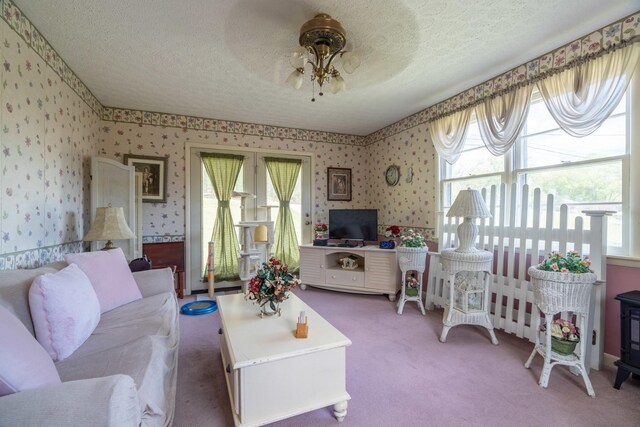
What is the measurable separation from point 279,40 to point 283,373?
217 cm

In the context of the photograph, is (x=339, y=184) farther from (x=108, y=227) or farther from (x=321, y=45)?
(x=108, y=227)

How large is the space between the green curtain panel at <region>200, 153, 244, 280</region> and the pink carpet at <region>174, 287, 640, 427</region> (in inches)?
55.7

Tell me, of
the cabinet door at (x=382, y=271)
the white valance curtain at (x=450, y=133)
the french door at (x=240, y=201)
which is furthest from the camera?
the french door at (x=240, y=201)

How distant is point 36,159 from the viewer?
204 centimetres

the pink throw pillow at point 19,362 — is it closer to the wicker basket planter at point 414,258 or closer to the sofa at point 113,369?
the sofa at point 113,369

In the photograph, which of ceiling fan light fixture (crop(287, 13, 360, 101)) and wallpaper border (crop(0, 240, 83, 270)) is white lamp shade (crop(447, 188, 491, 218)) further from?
wallpaper border (crop(0, 240, 83, 270))

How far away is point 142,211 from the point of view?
366 centimetres

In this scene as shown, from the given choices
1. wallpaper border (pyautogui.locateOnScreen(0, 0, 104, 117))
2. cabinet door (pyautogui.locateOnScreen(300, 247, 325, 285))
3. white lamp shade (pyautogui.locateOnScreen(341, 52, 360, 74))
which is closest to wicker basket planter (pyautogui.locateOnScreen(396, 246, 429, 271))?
cabinet door (pyautogui.locateOnScreen(300, 247, 325, 285))

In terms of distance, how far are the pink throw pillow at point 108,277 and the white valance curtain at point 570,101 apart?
338 cm

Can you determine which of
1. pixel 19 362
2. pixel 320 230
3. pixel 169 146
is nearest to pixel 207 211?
pixel 169 146

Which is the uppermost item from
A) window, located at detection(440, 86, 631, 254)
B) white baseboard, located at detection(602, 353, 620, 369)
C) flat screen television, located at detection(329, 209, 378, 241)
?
window, located at detection(440, 86, 631, 254)

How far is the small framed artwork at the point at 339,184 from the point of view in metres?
4.70

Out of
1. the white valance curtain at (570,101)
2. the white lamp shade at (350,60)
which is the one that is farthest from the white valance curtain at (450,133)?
the white lamp shade at (350,60)

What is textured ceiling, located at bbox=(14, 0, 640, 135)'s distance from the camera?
5.86ft
